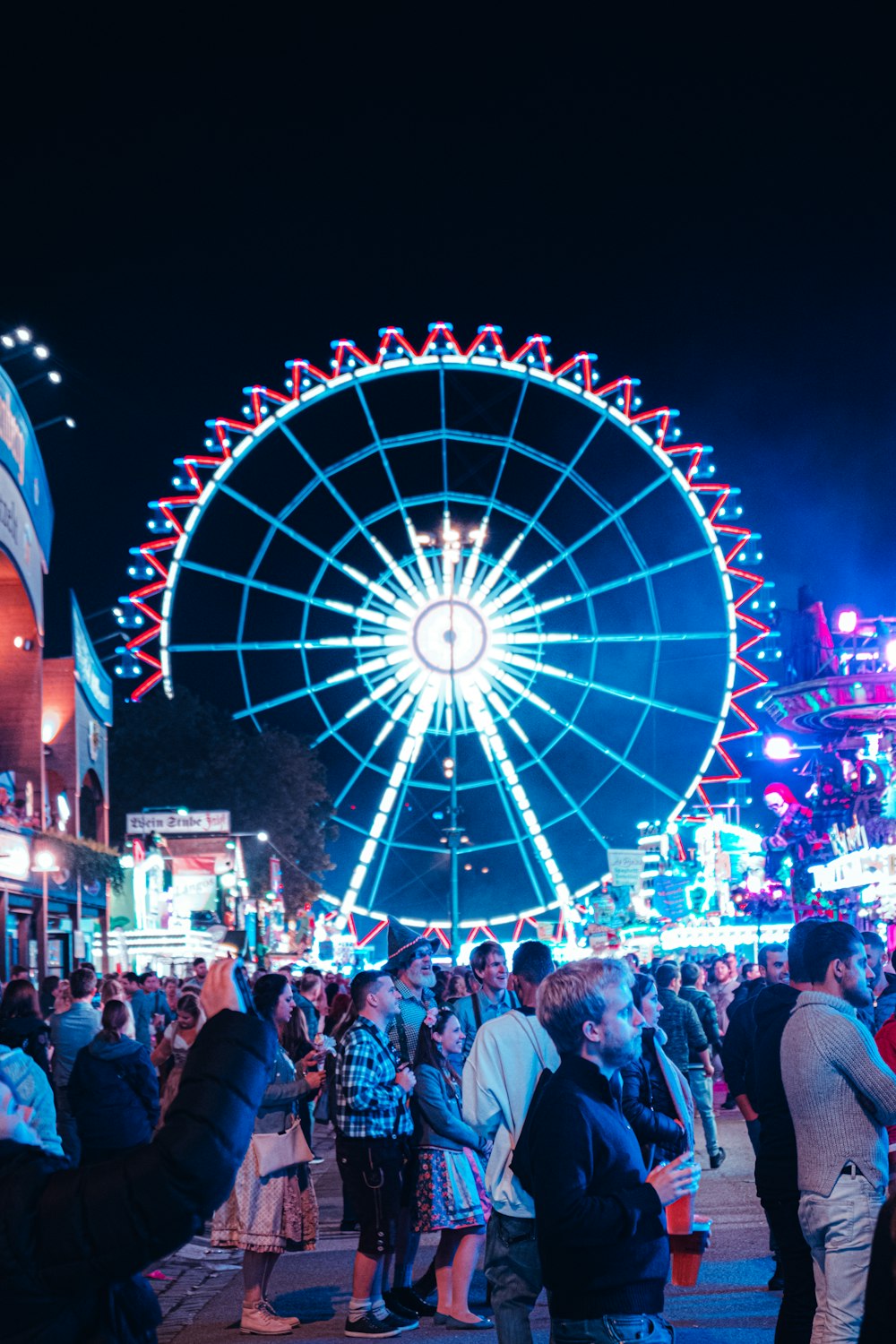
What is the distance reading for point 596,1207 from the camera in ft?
12.8

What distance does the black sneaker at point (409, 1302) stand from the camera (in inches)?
312

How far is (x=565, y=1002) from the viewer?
13.9 feet

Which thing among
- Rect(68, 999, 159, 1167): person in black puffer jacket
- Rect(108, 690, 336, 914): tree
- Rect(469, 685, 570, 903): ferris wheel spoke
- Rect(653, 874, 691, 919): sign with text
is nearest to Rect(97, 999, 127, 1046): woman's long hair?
Rect(68, 999, 159, 1167): person in black puffer jacket

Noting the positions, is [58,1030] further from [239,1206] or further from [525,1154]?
[525,1154]

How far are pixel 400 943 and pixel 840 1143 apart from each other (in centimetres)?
441

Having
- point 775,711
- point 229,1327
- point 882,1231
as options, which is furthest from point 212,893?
point 882,1231

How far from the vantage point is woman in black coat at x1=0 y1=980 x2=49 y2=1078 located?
9547mm

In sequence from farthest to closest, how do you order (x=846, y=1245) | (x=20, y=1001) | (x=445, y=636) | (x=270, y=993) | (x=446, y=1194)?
(x=445, y=636), (x=20, y=1001), (x=270, y=993), (x=446, y=1194), (x=846, y=1245)

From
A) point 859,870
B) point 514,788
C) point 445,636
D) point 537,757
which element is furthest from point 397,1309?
point 514,788

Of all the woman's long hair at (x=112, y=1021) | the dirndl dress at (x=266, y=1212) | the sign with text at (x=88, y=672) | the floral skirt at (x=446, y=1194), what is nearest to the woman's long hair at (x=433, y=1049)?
the floral skirt at (x=446, y=1194)

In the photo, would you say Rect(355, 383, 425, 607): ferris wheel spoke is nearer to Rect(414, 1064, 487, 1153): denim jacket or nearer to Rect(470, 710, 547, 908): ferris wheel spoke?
Rect(470, 710, 547, 908): ferris wheel spoke

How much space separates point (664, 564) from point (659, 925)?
8.61 meters

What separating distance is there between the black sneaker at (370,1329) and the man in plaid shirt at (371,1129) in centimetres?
4

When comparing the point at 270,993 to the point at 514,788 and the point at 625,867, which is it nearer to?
the point at 625,867
